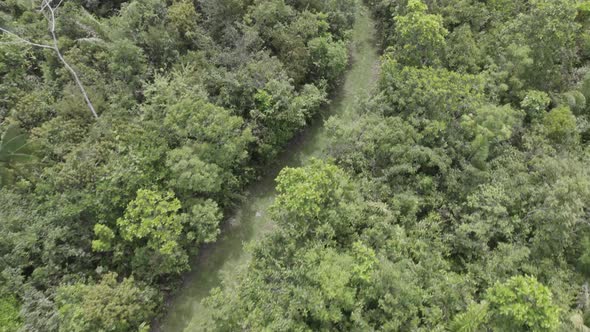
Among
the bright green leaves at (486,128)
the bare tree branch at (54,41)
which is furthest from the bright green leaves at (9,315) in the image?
the bright green leaves at (486,128)

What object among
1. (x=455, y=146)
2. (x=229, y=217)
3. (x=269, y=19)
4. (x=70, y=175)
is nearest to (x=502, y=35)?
(x=455, y=146)

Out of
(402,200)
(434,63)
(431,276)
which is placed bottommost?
(431,276)

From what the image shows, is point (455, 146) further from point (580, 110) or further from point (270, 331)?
point (270, 331)

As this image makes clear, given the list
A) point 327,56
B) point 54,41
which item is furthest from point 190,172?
point 54,41

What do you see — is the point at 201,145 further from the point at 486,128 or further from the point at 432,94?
the point at 486,128

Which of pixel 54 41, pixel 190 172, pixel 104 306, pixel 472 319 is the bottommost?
pixel 472 319

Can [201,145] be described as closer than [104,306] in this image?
No
